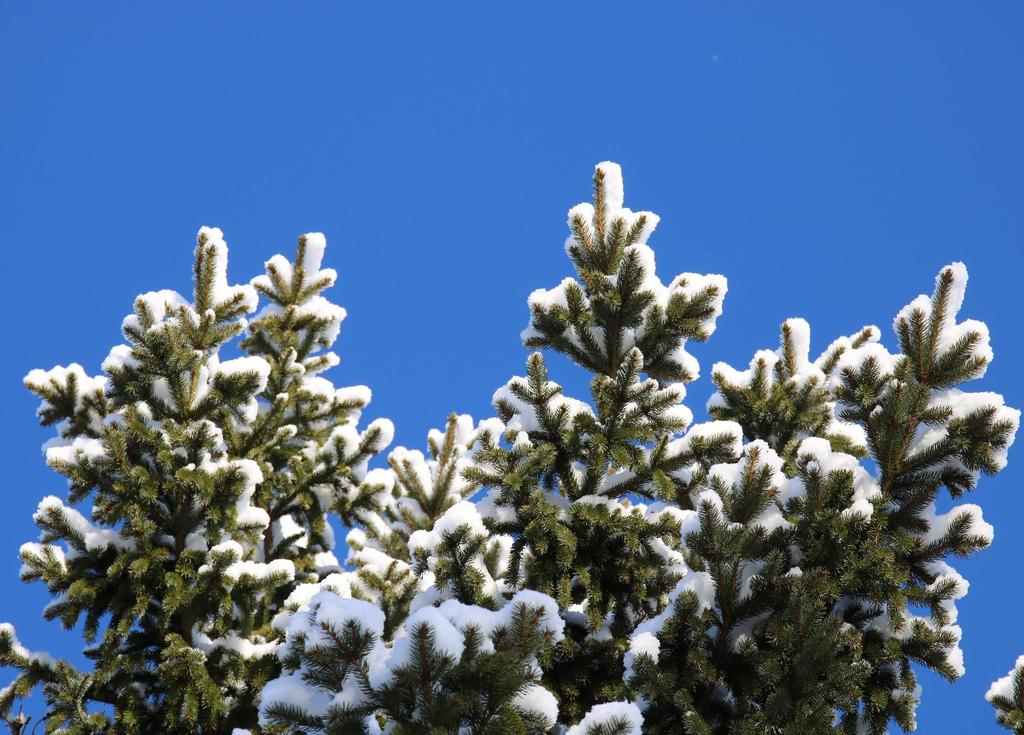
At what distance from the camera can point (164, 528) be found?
7.44 metres

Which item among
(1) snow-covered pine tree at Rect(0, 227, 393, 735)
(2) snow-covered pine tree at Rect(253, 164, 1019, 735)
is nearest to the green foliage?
(2) snow-covered pine tree at Rect(253, 164, 1019, 735)

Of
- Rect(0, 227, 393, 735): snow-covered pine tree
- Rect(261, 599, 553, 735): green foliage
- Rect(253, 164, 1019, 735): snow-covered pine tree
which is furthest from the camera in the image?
Rect(0, 227, 393, 735): snow-covered pine tree

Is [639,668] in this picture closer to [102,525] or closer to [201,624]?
[201,624]

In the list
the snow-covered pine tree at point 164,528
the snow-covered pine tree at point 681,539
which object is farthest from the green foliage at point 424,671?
the snow-covered pine tree at point 164,528

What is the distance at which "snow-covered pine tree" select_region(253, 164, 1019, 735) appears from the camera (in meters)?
4.89

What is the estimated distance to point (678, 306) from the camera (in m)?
6.98

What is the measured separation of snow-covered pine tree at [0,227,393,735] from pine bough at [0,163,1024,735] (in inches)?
0.9

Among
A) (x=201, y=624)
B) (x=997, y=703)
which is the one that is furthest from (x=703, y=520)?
(x=201, y=624)

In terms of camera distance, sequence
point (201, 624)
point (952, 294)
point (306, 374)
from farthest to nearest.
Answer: point (306, 374) → point (201, 624) → point (952, 294)

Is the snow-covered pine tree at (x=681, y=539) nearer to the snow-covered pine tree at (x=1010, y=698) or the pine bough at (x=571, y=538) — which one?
the pine bough at (x=571, y=538)

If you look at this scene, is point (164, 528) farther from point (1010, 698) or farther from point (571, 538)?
point (1010, 698)

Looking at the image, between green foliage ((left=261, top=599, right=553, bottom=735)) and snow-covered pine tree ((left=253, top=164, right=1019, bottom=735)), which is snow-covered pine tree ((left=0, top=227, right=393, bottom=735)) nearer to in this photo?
snow-covered pine tree ((left=253, top=164, right=1019, bottom=735))

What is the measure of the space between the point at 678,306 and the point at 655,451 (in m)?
0.99

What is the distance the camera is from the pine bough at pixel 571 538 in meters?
4.98
